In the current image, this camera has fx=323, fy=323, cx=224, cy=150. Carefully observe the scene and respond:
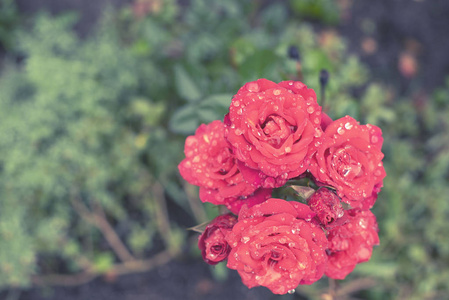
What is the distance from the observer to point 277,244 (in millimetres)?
659

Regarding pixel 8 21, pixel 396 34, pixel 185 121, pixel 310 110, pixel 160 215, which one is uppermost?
pixel 8 21

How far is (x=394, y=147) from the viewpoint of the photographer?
2.13m

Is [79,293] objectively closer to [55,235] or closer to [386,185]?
[55,235]

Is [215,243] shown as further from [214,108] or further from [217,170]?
[214,108]

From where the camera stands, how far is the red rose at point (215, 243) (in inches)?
29.2

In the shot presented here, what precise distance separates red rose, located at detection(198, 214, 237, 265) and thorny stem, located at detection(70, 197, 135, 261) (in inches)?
56.7

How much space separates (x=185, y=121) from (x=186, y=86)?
25 cm

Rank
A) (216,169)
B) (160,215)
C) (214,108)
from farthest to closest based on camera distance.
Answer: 1. (160,215)
2. (214,108)
3. (216,169)

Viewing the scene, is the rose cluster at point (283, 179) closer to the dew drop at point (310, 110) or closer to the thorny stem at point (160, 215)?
the dew drop at point (310, 110)

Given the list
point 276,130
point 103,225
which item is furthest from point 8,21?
point 276,130

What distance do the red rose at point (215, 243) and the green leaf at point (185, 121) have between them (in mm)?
648

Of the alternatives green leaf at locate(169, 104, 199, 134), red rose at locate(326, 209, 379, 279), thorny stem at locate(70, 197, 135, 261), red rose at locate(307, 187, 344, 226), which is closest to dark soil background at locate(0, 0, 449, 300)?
thorny stem at locate(70, 197, 135, 261)

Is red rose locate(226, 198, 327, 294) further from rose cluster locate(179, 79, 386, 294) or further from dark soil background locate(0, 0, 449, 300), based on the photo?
dark soil background locate(0, 0, 449, 300)

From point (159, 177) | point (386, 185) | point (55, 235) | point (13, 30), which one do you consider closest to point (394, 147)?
point (386, 185)
